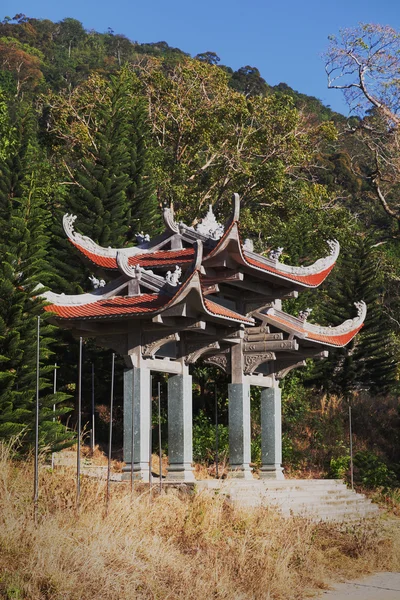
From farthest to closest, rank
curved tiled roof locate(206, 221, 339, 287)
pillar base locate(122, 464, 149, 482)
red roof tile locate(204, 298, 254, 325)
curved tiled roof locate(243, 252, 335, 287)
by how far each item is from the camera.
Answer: curved tiled roof locate(243, 252, 335, 287)
curved tiled roof locate(206, 221, 339, 287)
red roof tile locate(204, 298, 254, 325)
pillar base locate(122, 464, 149, 482)

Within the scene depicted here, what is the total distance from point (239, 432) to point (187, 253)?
3753 millimetres

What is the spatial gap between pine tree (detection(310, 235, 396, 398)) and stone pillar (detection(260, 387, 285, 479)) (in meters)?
11.0

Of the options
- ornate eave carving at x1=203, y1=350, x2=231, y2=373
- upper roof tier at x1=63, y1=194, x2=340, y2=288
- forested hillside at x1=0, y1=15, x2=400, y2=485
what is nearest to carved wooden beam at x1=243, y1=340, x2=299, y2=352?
ornate eave carving at x1=203, y1=350, x2=231, y2=373

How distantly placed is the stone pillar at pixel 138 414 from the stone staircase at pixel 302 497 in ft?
3.56

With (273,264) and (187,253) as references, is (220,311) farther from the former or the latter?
(273,264)

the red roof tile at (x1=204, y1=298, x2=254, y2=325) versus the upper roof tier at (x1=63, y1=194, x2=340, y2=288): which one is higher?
the upper roof tier at (x1=63, y1=194, x2=340, y2=288)

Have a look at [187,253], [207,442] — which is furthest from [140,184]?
[187,253]

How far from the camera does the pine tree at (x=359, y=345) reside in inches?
1226

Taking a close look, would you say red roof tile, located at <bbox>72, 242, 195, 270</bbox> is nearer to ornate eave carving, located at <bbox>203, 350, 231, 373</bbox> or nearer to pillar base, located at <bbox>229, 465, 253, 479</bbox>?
ornate eave carving, located at <bbox>203, 350, 231, 373</bbox>

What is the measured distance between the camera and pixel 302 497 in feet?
58.6

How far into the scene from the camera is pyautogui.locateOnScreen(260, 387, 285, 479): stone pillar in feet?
64.7

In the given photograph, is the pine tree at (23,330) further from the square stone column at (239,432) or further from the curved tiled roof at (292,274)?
the curved tiled roof at (292,274)

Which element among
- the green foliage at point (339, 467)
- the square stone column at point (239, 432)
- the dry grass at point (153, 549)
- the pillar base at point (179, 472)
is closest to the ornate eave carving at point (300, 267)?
the square stone column at point (239, 432)

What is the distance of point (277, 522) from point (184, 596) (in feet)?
13.7
